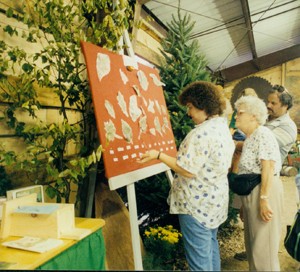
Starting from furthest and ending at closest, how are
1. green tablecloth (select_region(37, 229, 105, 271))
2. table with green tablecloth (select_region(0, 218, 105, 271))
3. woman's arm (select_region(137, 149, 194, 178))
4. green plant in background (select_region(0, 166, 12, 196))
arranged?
green plant in background (select_region(0, 166, 12, 196)) < woman's arm (select_region(137, 149, 194, 178)) < green tablecloth (select_region(37, 229, 105, 271)) < table with green tablecloth (select_region(0, 218, 105, 271))

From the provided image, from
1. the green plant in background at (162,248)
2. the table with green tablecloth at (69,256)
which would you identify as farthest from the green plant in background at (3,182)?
the green plant in background at (162,248)

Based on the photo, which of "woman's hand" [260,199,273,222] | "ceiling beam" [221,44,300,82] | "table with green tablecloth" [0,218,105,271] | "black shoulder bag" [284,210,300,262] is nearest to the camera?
"table with green tablecloth" [0,218,105,271]

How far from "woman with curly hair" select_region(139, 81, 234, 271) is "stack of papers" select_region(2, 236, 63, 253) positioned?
0.69 metres

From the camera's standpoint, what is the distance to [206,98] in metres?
1.87

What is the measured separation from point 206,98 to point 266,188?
79cm

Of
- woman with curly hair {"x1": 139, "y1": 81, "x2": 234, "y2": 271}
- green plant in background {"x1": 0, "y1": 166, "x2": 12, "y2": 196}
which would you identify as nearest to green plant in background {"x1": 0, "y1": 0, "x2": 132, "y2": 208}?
green plant in background {"x1": 0, "y1": 166, "x2": 12, "y2": 196}

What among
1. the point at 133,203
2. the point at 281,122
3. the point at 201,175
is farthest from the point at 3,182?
the point at 281,122

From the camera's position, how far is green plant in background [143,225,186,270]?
113 inches

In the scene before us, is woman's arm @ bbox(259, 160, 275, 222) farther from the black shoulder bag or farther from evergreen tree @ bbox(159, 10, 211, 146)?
evergreen tree @ bbox(159, 10, 211, 146)

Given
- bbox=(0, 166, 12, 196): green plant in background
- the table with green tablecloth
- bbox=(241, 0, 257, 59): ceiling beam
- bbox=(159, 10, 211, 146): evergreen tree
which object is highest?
bbox=(241, 0, 257, 59): ceiling beam

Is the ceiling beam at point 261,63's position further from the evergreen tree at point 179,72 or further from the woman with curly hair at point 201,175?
the woman with curly hair at point 201,175

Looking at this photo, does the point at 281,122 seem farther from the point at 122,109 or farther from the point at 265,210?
the point at 122,109

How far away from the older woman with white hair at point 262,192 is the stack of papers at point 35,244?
4.69 ft

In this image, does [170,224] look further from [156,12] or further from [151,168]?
[156,12]
